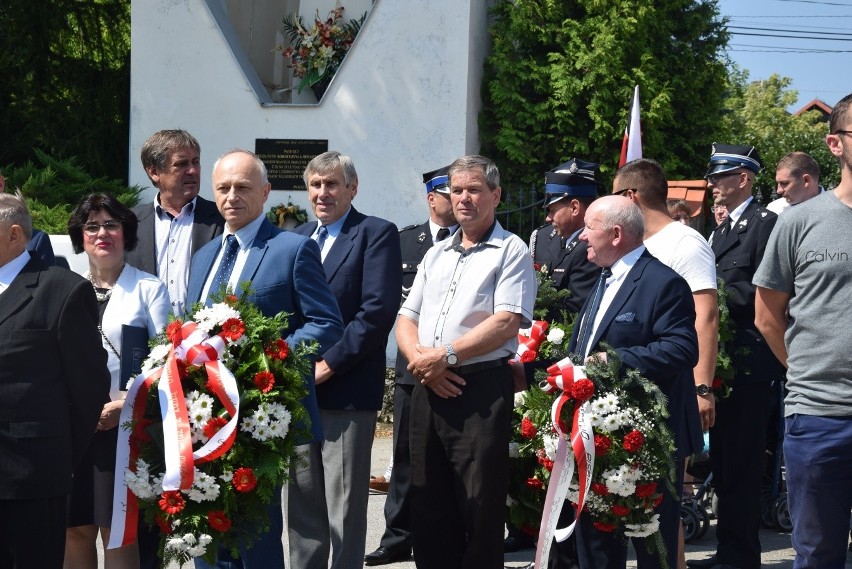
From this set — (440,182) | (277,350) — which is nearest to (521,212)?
(440,182)

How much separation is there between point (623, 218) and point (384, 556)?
2.69 meters

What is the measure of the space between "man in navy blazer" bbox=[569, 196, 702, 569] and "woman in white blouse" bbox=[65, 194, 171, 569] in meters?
1.99

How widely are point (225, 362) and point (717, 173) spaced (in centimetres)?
367

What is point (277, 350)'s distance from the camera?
4.37m

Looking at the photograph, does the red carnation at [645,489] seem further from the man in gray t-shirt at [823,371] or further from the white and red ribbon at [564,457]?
the man in gray t-shirt at [823,371]

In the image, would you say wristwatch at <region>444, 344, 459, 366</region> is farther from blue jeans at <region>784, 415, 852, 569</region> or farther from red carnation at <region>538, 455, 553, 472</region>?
blue jeans at <region>784, 415, 852, 569</region>

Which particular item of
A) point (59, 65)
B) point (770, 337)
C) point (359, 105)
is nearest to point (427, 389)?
point (770, 337)

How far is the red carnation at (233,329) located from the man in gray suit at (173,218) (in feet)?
4.21

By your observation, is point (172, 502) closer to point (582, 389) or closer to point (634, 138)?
point (582, 389)

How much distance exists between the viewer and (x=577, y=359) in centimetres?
479

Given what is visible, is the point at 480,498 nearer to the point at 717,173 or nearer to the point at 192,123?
the point at 717,173

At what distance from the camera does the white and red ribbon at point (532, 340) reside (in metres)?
5.46

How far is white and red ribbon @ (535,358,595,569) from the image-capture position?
15.2 ft

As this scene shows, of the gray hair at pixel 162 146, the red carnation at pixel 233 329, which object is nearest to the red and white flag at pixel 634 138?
the gray hair at pixel 162 146
